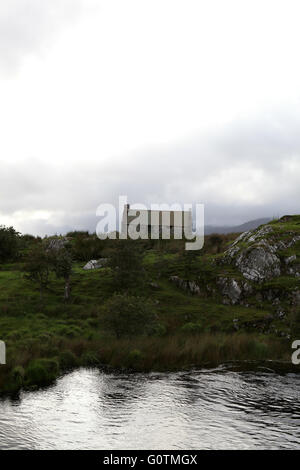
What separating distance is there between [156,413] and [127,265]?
25.5 metres

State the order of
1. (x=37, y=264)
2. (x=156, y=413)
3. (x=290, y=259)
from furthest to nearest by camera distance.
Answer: (x=290, y=259)
(x=37, y=264)
(x=156, y=413)

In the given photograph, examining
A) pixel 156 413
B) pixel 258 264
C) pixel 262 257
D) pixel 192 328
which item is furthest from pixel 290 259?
pixel 156 413

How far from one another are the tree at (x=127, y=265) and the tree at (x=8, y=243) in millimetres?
20367

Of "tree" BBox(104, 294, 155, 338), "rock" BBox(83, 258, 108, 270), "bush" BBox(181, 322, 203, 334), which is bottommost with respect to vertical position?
"bush" BBox(181, 322, 203, 334)

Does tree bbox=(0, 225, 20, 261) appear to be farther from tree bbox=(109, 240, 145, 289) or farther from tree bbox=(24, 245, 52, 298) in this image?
tree bbox=(109, 240, 145, 289)

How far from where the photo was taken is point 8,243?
193ft

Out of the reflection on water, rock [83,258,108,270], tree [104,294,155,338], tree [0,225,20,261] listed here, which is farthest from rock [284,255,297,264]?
tree [0,225,20,261]

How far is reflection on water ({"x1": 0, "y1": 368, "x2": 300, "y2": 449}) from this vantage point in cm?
1723

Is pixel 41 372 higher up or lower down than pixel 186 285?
lower down

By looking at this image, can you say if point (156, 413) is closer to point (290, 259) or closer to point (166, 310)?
point (166, 310)

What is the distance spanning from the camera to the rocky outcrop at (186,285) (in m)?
49.8

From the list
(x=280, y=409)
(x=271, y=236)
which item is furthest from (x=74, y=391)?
(x=271, y=236)

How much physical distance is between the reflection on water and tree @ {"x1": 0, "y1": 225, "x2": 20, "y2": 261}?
117 ft
